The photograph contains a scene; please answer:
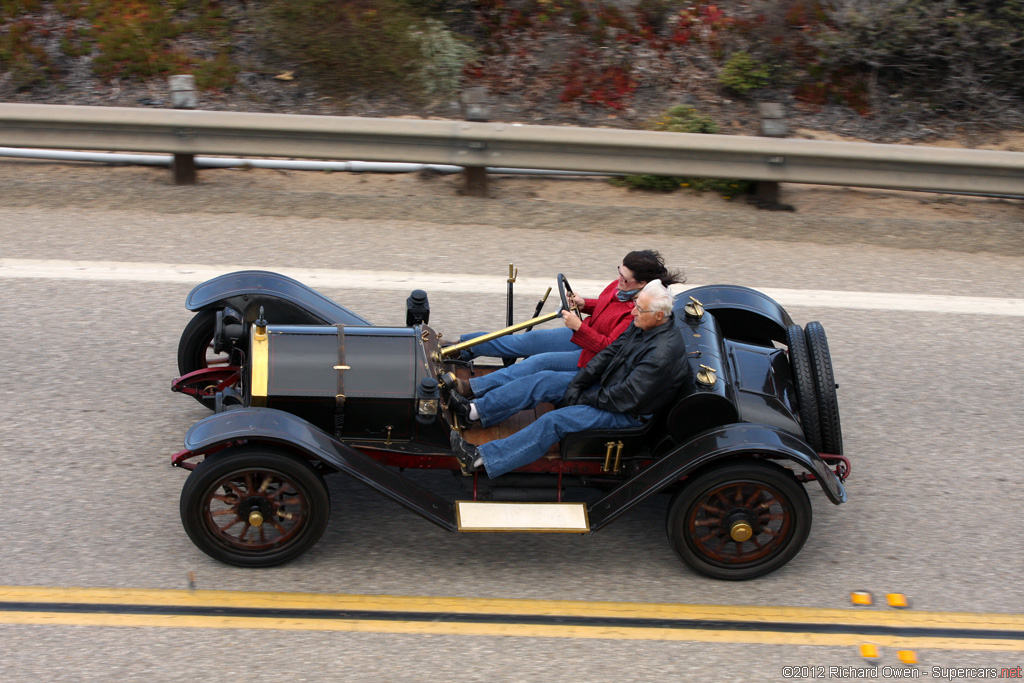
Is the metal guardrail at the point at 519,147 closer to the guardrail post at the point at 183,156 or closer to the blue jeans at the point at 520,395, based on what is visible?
the guardrail post at the point at 183,156

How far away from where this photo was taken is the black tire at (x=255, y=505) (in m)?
4.33

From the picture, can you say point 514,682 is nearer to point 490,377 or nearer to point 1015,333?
point 490,377

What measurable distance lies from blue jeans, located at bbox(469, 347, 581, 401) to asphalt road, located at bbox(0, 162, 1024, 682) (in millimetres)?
542

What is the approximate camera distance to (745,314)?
574 cm

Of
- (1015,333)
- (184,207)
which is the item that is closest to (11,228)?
(184,207)

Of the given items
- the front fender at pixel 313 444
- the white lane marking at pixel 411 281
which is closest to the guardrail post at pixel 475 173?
the white lane marking at pixel 411 281

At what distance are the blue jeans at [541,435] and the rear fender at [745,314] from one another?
121cm

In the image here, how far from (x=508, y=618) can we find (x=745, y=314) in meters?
2.36

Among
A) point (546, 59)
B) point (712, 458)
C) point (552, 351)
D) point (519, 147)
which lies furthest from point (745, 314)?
point (546, 59)

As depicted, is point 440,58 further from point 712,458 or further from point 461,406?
point 712,458

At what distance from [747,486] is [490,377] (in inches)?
56.3

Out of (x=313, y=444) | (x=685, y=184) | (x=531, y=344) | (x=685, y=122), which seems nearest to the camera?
(x=313, y=444)

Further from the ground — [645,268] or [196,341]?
[645,268]

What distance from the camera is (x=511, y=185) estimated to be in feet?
29.8
